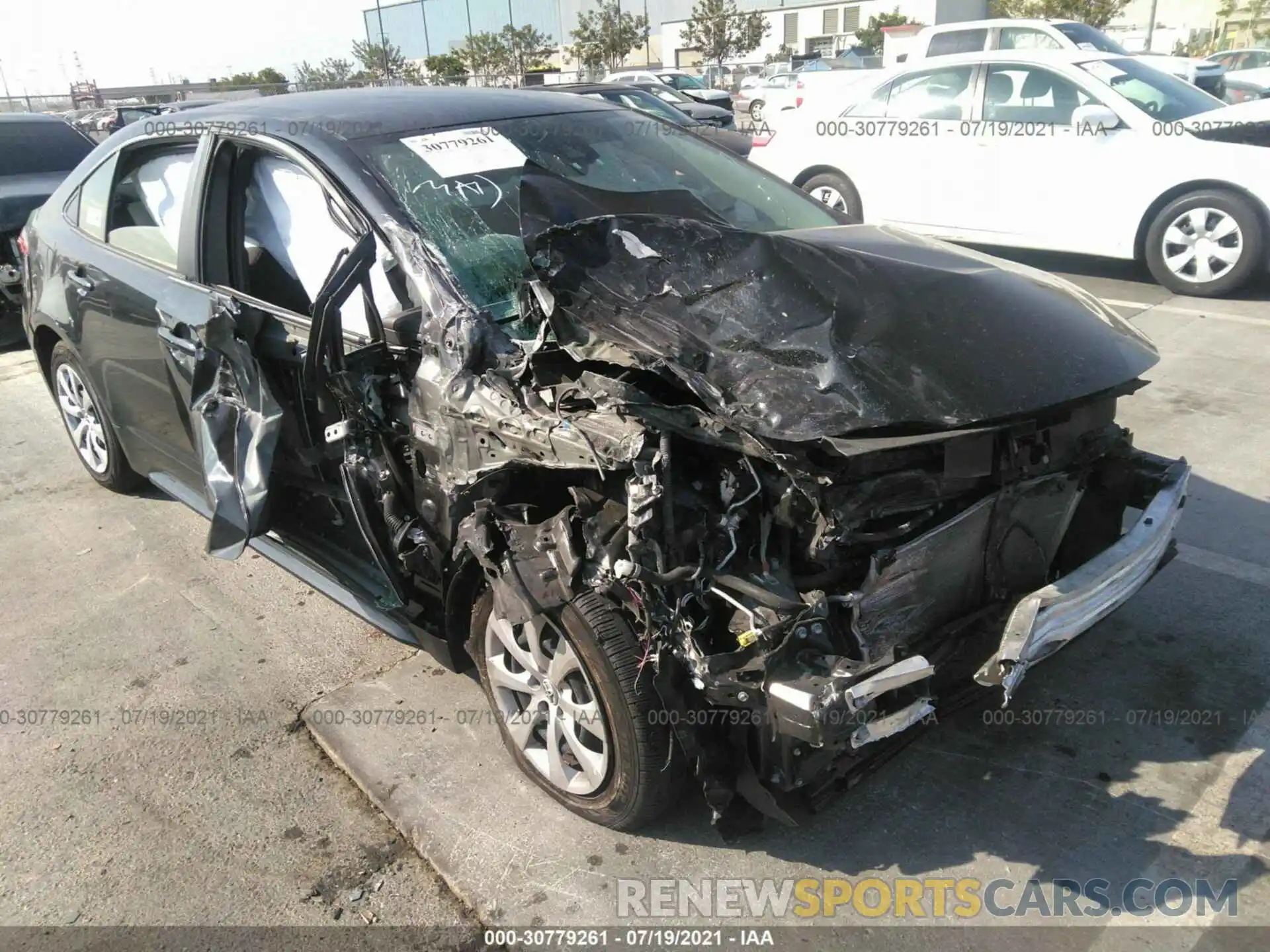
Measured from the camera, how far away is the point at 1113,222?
24.1 ft

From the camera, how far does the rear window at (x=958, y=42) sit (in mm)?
10211

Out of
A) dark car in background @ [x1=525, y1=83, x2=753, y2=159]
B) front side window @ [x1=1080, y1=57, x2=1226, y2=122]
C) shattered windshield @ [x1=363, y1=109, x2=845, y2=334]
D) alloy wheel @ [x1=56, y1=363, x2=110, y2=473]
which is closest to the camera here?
shattered windshield @ [x1=363, y1=109, x2=845, y2=334]

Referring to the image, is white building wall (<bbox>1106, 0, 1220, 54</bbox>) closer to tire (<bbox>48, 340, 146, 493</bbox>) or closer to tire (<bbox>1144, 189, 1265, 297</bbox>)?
tire (<bbox>1144, 189, 1265, 297</bbox>)

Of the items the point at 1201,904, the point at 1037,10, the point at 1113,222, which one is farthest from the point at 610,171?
the point at 1037,10

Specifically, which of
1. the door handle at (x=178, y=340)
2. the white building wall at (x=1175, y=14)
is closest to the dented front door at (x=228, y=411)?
the door handle at (x=178, y=340)

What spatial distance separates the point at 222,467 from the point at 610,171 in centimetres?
169

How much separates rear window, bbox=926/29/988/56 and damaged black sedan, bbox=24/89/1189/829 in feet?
27.3

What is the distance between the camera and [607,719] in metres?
2.36

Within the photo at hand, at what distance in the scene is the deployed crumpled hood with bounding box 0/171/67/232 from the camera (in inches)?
298

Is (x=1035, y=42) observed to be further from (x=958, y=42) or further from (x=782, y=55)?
(x=782, y=55)

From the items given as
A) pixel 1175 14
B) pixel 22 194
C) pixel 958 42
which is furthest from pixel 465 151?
pixel 1175 14

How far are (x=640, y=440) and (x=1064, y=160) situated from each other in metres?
6.70

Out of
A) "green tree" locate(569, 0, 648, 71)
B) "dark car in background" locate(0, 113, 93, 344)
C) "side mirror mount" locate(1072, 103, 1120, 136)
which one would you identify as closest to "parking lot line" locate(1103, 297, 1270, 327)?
"side mirror mount" locate(1072, 103, 1120, 136)

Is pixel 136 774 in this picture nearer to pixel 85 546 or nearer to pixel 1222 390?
pixel 85 546
